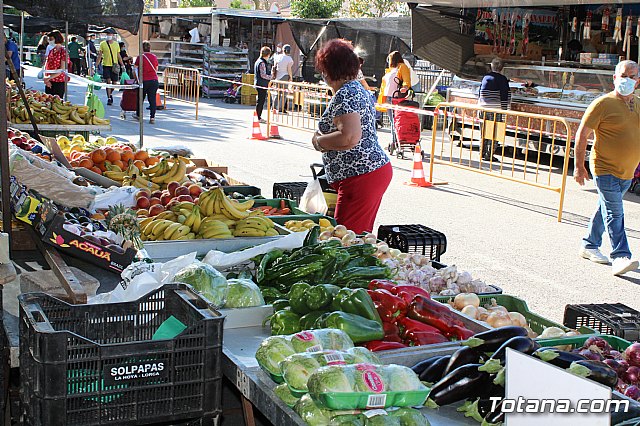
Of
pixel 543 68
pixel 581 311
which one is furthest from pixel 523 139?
pixel 581 311

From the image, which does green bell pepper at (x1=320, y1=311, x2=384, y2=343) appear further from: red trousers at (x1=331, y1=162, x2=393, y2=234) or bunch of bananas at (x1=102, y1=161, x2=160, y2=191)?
bunch of bananas at (x1=102, y1=161, x2=160, y2=191)

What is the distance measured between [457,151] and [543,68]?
2.62 meters

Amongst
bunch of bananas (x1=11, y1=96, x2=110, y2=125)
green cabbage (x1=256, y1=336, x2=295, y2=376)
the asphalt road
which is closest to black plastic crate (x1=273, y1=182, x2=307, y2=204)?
the asphalt road

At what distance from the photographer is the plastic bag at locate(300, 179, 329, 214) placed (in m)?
7.05

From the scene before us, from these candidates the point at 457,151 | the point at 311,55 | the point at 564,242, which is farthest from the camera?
the point at 311,55

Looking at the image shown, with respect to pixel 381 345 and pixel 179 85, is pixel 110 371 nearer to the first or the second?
pixel 381 345

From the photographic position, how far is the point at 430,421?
10.1ft

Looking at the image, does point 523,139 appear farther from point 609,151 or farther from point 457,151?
point 609,151

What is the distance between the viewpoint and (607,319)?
462 cm

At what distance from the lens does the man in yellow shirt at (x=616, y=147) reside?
8.59m

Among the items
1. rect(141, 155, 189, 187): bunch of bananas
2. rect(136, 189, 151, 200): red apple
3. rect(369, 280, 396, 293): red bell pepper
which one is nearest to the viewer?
rect(369, 280, 396, 293): red bell pepper

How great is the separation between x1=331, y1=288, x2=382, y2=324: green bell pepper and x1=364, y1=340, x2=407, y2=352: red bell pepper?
16cm

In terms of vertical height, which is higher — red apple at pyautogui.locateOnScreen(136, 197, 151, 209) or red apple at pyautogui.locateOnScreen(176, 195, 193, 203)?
red apple at pyautogui.locateOnScreen(176, 195, 193, 203)

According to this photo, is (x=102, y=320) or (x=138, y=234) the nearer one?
(x=102, y=320)
